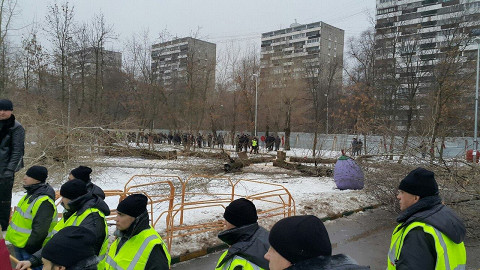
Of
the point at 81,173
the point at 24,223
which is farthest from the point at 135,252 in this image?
the point at 24,223

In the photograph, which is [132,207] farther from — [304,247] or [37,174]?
[37,174]

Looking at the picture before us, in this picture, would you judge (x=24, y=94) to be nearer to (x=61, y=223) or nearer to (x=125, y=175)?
(x=125, y=175)

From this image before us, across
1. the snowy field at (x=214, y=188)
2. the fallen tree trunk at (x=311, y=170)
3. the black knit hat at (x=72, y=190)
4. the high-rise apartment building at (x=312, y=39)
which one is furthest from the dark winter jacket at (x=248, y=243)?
the high-rise apartment building at (x=312, y=39)

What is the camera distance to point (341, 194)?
12102 mm

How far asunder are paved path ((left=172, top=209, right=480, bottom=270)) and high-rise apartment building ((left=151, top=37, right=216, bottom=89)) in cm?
2647

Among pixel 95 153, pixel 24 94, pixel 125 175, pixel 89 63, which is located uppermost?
pixel 89 63

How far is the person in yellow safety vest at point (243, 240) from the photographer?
94.1 inches

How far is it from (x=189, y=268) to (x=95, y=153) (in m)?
8.98

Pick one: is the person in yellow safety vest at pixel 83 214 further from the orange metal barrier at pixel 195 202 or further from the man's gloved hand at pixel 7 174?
the orange metal barrier at pixel 195 202

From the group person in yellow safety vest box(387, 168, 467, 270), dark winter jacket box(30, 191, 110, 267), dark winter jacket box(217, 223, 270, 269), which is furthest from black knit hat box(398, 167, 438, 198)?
dark winter jacket box(30, 191, 110, 267)

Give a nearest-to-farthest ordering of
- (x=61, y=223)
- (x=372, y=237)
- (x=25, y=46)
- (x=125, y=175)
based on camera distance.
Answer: (x=61, y=223), (x=372, y=237), (x=125, y=175), (x=25, y=46)

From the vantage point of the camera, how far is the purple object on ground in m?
12.8

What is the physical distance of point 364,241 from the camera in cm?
780

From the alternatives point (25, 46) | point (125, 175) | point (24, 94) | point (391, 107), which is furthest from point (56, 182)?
point (391, 107)
